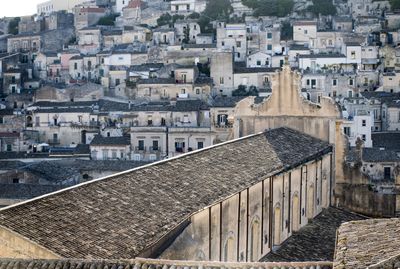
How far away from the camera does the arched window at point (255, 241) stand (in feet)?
77.3

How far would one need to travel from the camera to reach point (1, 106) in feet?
277

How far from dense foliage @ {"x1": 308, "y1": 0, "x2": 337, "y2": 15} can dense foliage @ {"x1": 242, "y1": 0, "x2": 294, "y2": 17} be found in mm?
2968

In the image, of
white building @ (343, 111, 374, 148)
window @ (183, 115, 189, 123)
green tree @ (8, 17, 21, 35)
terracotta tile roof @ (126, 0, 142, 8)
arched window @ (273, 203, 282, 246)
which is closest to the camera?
arched window @ (273, 203, 282, 246)

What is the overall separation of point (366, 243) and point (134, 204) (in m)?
5.38

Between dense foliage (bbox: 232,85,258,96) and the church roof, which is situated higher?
the church roof

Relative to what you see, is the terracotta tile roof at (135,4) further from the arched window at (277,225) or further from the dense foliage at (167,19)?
the arched window at (277,225)

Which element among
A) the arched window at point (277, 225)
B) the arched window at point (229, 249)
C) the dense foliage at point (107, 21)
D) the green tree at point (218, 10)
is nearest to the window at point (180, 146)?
the arched window at point (277, 225)

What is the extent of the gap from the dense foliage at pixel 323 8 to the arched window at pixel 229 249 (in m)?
89.3

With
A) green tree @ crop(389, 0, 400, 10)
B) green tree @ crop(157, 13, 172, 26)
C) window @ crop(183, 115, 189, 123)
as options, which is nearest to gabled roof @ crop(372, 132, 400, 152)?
window @ crop(183, 115, 189, 123)

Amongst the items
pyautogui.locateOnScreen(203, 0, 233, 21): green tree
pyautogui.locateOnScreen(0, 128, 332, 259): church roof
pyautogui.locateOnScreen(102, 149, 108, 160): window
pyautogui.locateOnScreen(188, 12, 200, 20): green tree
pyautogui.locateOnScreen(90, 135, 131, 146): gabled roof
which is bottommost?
pyautogui.locateOnScreen(102, 149, 108, 160): window

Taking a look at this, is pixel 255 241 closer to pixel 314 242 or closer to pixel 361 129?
pixel 314 242

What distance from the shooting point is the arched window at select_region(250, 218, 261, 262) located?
23547 millimetres

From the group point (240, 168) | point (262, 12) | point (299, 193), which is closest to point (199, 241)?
point (240, 168)

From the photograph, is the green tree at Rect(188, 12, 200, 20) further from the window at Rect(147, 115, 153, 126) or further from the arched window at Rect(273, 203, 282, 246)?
the arched window at Rect(273, 203, 282, 246)
